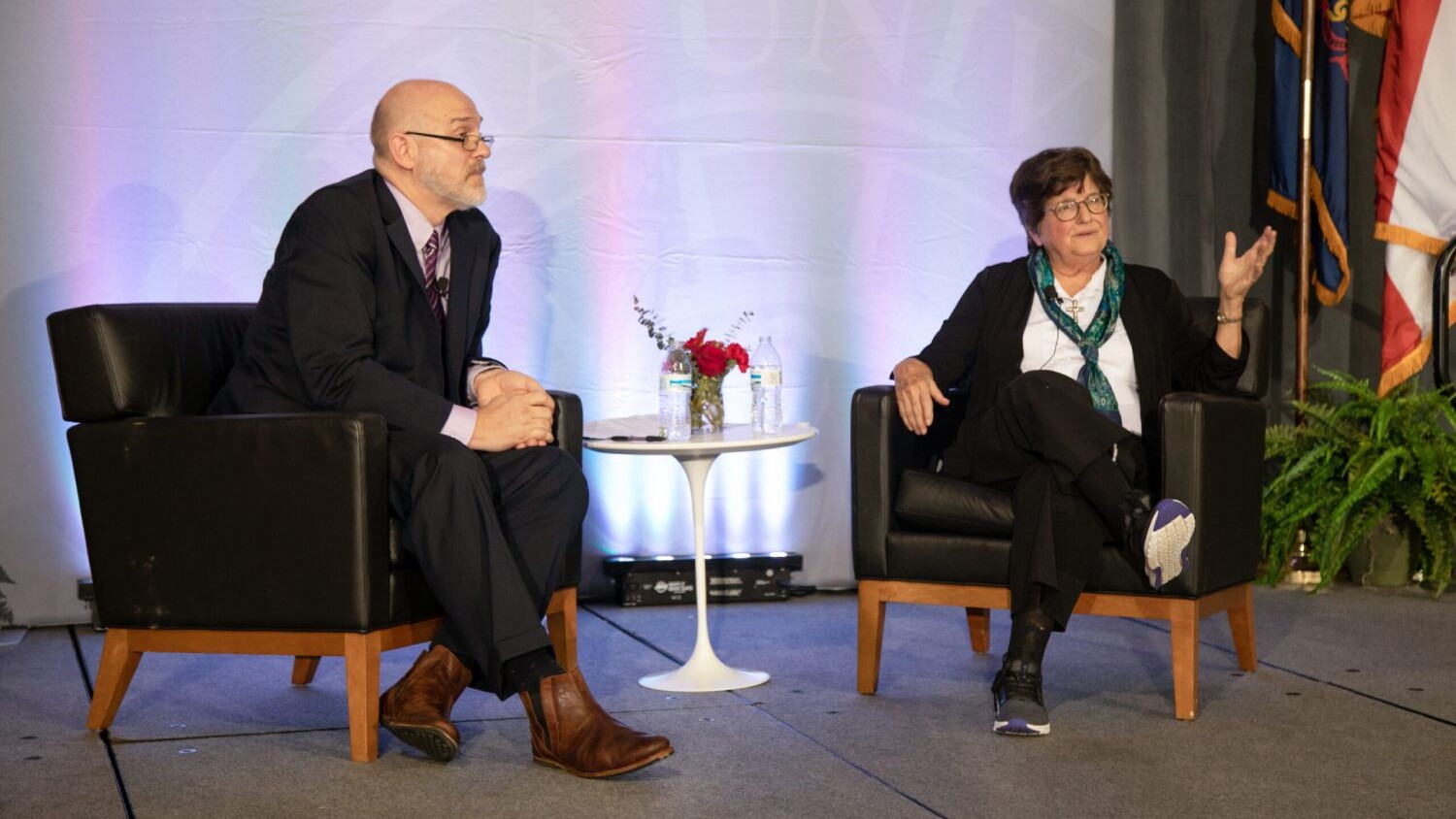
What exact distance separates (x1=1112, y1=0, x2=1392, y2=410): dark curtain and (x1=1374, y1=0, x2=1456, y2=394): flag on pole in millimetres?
212

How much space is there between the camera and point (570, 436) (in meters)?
3.17

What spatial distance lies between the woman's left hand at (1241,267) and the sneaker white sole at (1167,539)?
2.01 ft

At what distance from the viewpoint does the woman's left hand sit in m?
3.20

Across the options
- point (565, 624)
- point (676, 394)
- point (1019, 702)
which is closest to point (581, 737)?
point (565, 624)

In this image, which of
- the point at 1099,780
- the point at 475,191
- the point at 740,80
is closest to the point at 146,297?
the point at 475,191

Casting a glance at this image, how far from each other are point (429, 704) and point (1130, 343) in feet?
5.48

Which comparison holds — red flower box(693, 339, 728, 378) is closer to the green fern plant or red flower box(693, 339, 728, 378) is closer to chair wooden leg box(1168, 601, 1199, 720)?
chair wooden leg box(1168, 601, 1199, 720)

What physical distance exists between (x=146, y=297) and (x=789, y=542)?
1966 millimetres

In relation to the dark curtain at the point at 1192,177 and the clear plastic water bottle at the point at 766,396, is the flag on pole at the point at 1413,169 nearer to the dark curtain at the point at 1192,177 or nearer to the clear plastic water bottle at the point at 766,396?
the dark curtain at the point at 1192,177

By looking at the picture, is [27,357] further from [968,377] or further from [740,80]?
[968,377]

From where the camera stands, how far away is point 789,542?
184 inches

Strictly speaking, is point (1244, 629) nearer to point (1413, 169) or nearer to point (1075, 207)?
point (1075, 207)

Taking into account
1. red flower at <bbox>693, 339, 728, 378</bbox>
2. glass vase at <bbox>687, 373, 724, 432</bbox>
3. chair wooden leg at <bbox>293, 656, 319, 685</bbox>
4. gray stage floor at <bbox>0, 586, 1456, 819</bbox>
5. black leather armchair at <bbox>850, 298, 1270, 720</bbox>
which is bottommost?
gray stage floor at <bbox>0, 586, 1456, 819</bbox>

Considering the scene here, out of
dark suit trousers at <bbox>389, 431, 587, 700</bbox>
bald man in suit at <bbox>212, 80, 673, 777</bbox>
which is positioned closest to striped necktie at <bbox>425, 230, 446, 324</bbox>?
bald man in suit at <bbox>212, 80, 673, 777</bbox>
